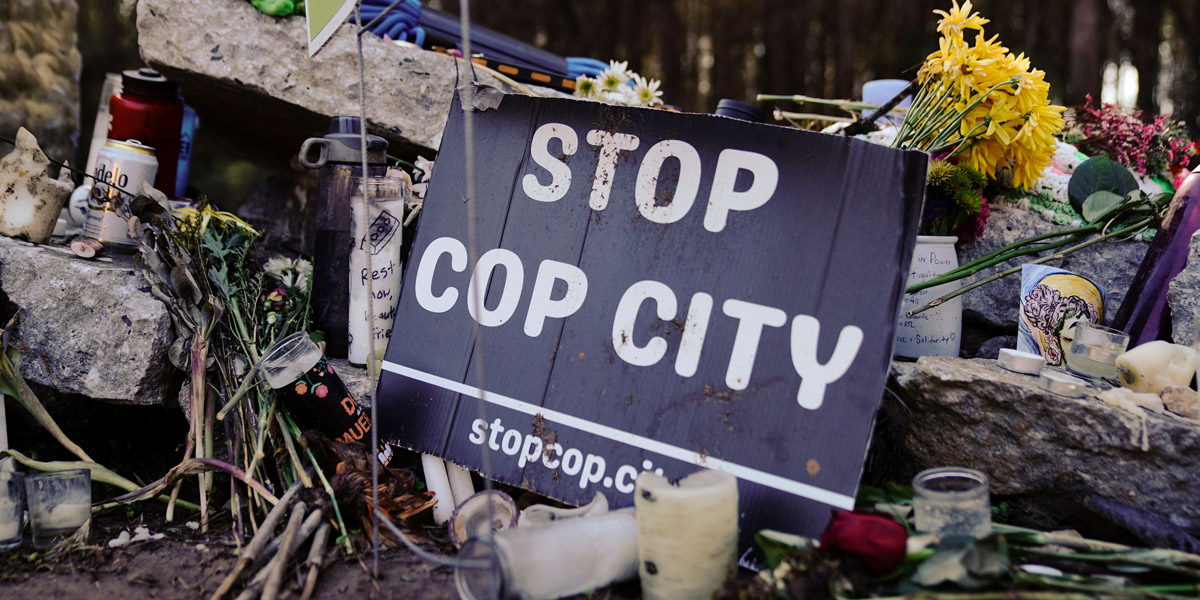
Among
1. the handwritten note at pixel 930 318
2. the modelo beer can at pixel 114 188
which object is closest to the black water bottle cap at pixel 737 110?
the handwritten note at pixel 930 318

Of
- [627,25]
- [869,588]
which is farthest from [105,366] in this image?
[627,25]

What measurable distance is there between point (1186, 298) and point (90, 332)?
2.81 meters

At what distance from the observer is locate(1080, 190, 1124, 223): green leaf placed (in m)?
2.19

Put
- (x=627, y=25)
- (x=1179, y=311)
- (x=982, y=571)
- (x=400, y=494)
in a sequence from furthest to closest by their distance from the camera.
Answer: (x=627, y=25), (x=1179, y=311), (x=400, y=494), (x=982, y=571)

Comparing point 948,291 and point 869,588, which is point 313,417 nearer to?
point 869,588

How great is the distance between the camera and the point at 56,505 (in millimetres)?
1650

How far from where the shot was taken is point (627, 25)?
866 cm

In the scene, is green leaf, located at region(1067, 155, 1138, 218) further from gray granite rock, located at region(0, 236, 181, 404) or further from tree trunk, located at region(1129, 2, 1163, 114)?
tree trunk, located at region(1129, 2, 1163, 114)

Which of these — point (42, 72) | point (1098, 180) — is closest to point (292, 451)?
point (1098, 180)

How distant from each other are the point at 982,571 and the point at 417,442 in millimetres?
1218

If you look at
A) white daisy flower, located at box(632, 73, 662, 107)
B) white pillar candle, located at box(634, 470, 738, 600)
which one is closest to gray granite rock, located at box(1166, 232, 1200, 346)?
white pillar candle, located at box(634, 470, 738, 600)

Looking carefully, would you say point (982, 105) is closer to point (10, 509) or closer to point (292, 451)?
point (292, 451)

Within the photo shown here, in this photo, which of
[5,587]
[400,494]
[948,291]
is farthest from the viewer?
[948,291]

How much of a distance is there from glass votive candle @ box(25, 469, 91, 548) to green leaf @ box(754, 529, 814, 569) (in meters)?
1.46
